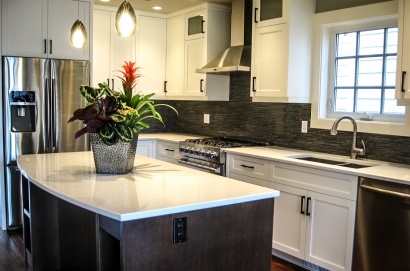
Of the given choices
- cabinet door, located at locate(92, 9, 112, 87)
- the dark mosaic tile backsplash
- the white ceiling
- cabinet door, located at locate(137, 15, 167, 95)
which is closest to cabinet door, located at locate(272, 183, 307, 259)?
the dark mosaic tile backsplash

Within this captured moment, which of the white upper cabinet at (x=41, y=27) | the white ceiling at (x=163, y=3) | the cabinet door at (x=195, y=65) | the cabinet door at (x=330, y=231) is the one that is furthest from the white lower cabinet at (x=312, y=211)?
the white upper cabinet at (x=41, y=27)

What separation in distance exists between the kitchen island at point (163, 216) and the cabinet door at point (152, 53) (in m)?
2.59

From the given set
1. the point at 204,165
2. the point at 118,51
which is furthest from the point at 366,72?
the point at 118,51

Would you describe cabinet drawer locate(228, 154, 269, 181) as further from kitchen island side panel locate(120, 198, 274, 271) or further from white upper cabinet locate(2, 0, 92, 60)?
white upper cabinet locate(2, 0, 92, 60)

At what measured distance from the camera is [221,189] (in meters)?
2.27

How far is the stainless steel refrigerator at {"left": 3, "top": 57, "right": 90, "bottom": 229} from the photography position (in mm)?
4156

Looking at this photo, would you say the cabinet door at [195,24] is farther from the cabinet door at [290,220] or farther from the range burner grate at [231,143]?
the cabinet door at [290,220]

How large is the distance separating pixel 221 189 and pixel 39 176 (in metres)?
1.12

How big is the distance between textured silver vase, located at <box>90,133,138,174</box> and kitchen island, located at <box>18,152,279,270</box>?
2.5 inches

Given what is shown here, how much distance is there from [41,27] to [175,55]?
1606 mm

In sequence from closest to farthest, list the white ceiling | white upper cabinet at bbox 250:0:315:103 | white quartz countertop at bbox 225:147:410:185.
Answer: white quartz countertop at bbox 225:147:410:185 < white upper cabinet at bbox 250:0:315:103 < the white ceiling

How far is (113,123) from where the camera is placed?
2.55 metres

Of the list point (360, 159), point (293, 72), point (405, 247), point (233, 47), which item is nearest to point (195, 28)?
point (233, 47)

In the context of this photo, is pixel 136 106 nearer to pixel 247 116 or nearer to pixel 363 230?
pixel 363 230
